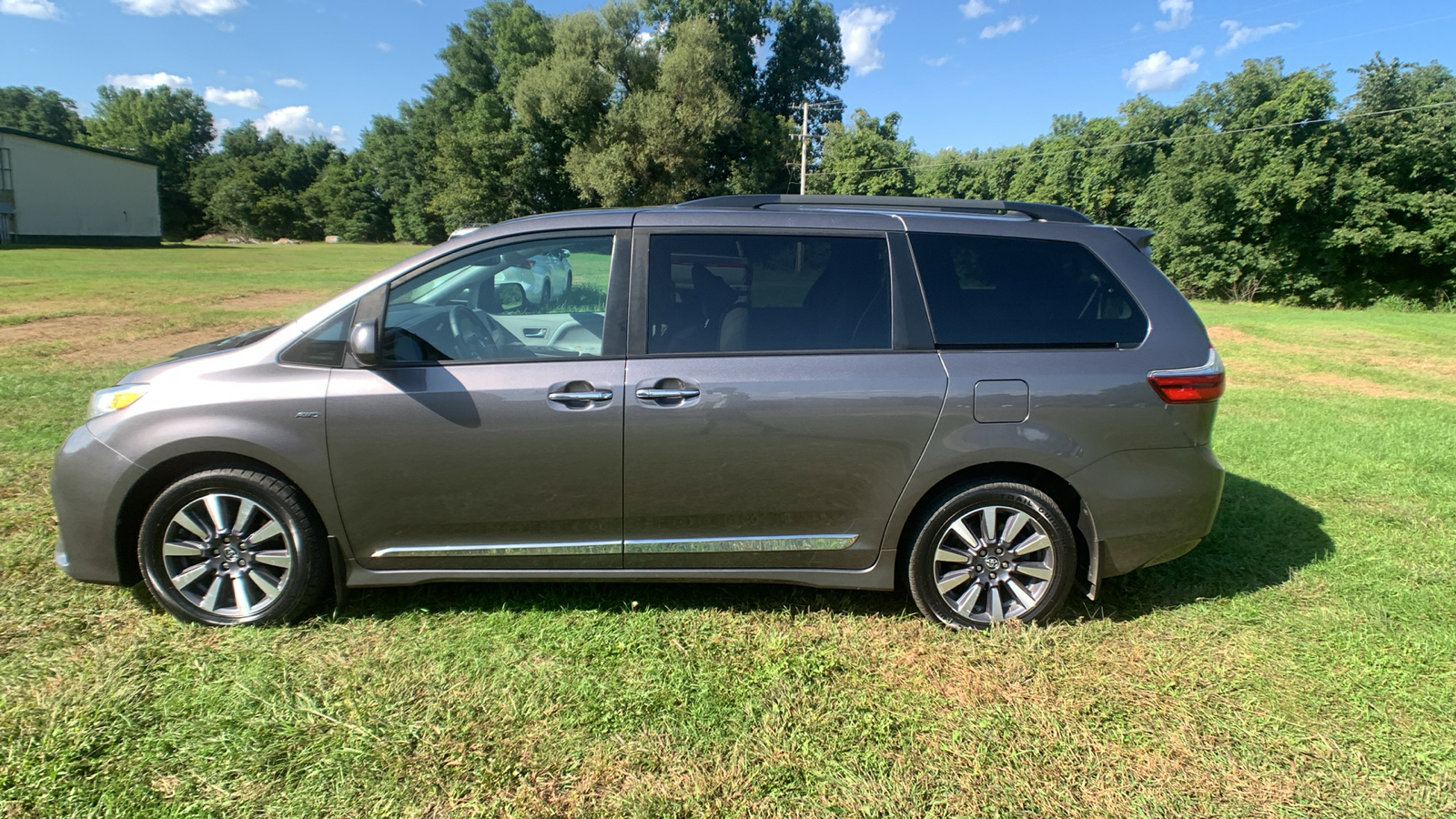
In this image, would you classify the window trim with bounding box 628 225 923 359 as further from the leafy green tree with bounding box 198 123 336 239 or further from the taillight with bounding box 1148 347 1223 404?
the leafy green tree with bounding box 198 123 336 239

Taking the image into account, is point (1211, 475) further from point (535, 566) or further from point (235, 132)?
point (235, 132)

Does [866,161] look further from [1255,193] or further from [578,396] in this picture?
[578,396]

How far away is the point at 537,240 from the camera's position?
11.2 ft

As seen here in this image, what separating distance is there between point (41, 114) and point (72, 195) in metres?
Result: 56.5

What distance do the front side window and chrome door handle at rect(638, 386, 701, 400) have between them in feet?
0.93

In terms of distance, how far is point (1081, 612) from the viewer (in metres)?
3.65

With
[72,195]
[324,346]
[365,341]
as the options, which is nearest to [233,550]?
[324,346]

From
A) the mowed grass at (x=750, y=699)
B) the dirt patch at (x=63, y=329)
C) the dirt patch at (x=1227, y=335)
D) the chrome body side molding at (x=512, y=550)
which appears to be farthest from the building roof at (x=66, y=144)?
the dirt patch at (x=1227, y=335)

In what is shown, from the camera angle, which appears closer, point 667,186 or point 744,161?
point 667,186

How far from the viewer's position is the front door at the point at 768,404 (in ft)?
10.4

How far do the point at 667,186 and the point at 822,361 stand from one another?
43.6 metres

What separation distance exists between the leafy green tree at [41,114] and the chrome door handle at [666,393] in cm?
11716

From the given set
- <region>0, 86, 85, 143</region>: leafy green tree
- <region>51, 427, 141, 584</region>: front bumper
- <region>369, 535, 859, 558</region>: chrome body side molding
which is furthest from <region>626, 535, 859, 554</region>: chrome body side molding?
<region>0, 86, 85, 143</region>: leafy green tree

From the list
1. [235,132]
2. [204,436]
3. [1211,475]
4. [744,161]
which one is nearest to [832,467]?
[1211,475]
